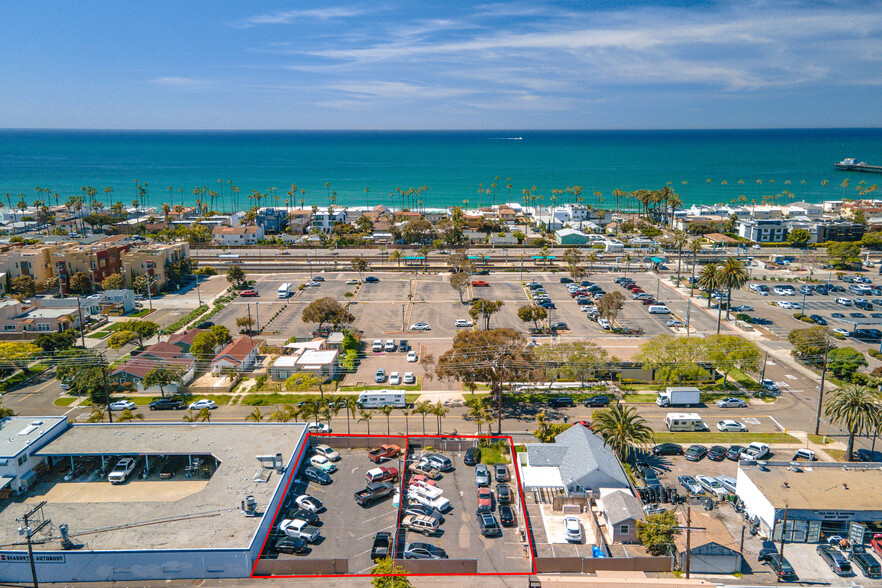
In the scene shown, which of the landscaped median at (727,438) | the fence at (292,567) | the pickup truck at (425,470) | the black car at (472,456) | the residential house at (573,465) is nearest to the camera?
the fence at (292,567)

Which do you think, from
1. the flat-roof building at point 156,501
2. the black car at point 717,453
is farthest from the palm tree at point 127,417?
the black car at point 717,453

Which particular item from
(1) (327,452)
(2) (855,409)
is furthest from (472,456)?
(2) (855,409)

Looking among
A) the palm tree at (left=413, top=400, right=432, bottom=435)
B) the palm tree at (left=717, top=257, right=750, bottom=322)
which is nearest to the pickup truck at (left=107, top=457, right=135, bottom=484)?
the palm tree at (left=413, top=400, right=432, bottom=435)

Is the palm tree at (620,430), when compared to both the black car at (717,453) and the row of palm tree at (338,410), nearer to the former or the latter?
the black car at (717,453)

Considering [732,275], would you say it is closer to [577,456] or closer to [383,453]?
[577,456]

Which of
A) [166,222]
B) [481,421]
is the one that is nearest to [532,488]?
[481,421]

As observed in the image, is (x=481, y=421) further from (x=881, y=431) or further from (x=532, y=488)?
(x=881, y=431)
